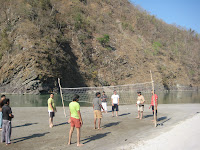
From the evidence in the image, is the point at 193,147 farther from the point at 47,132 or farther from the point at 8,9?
the point at 8,9

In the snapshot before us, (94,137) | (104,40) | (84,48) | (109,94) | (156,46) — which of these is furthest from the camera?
(156,46)

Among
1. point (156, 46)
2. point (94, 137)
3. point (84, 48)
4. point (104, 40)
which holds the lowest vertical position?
point (94, 137)

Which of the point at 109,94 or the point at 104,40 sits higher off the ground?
the point at 104,40

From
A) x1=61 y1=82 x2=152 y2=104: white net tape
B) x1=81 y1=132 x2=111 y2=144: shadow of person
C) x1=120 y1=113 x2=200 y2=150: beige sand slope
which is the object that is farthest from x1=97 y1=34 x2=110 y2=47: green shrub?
x1=120 y1=113 x2=200 y2=150: beige sand slope

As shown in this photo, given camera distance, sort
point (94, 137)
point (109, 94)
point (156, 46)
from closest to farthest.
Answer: point (94, 137) < point (109, 94) < point (156, 46)

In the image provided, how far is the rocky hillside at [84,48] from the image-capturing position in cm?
3694

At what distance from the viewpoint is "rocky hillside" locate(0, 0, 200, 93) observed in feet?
121

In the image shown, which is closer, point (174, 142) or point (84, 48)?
point (174, 142)

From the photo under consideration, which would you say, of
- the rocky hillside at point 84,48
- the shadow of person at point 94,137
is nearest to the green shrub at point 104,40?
the rocky hillside at point 84,48

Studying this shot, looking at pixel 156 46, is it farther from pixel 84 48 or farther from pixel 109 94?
pixel 109 94

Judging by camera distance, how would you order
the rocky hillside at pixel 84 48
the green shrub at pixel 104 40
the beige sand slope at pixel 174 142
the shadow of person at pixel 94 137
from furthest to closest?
the green shrub at pixel 104 40 → the rocky hillside at pixel 84 48 → the shadow of person at pixel 94 137 → the beige sand slope at pixel 174 142

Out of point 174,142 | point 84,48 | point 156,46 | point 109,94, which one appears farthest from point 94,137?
point 156,46

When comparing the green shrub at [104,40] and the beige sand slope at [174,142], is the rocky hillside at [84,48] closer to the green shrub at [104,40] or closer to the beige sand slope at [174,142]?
the green shrub at [104,40]

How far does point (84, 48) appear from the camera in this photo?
5038cm
